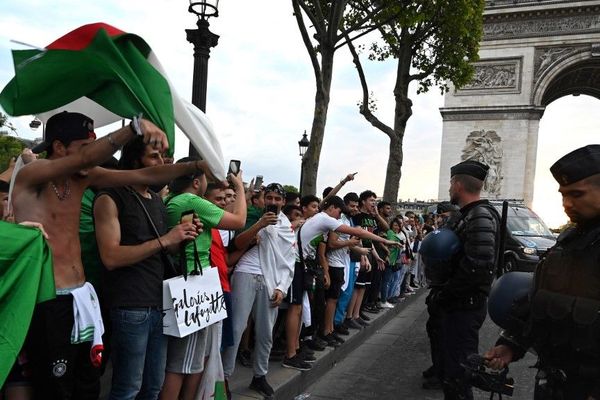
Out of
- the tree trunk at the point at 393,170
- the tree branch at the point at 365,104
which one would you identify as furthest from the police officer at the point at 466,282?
the tree trunk at the point at 393,170

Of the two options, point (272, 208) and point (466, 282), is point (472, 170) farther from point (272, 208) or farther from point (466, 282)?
point (272, 208)

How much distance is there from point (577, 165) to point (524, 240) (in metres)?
13.3

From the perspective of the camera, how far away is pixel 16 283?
7.10 feet

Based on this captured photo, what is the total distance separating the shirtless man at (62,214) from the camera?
2262 millimetres

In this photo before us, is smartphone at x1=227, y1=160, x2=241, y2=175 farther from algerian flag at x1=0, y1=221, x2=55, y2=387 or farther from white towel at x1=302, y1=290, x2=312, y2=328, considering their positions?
white towel at x1=302, y1=290, x2=312, y2=328

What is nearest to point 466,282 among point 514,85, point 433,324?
point 433,324

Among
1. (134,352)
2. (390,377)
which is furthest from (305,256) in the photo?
(134,352)

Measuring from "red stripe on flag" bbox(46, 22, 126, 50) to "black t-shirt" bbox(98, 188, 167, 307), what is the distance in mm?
784

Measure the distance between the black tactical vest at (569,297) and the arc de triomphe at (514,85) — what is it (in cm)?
2397

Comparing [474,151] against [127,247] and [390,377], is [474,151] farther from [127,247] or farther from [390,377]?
[127,247]

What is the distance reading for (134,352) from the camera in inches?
108

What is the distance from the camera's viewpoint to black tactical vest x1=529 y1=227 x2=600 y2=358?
6.89ft

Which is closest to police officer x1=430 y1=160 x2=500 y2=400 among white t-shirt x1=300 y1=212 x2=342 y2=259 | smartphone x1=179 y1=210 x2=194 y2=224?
white t-shirt x1=300 y1=212 x2=342 y2=259

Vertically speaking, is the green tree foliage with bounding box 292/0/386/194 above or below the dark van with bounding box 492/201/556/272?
above
